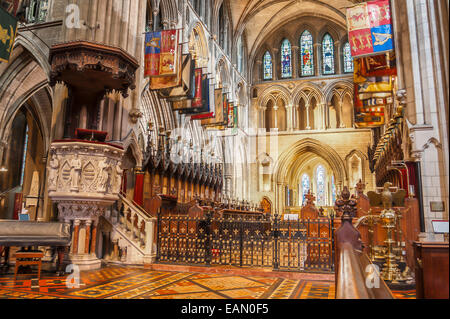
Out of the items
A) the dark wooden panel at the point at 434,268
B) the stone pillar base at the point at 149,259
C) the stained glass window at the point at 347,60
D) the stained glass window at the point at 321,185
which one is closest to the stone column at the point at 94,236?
the stone pillar base at the point at 149,259

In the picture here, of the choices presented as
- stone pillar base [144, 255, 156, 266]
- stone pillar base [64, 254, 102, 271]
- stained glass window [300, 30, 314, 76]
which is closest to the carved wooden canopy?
stone pillar base [64, 254, 102, 271]

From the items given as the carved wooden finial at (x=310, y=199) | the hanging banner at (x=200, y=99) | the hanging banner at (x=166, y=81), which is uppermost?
the hanging banner at (x=200, y=99)

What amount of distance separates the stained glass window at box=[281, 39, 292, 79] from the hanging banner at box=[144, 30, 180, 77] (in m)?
17.4

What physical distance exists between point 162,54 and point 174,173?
200 inches

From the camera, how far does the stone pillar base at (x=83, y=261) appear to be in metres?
6.50

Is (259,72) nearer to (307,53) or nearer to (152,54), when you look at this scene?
(307,53)

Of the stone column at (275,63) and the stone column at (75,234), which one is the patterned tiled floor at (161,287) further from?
the stone column at (275,63)

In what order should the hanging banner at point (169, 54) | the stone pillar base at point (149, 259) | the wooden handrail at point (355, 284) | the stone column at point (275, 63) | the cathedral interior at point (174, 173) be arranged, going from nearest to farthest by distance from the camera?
the wooden handrail at point (355, 284)
the cathedral interior at point (174, 173)
the stone pillar base at point (149, 259)
the hanging banner at point (169, 54)
the stone column at point (275, 63)

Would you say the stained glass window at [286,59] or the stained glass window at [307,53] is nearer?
the stained glass window at [307,53]

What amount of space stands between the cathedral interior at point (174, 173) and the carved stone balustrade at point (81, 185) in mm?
25

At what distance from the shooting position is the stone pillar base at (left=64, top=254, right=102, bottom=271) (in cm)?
650

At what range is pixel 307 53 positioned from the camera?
26359 millimetres
